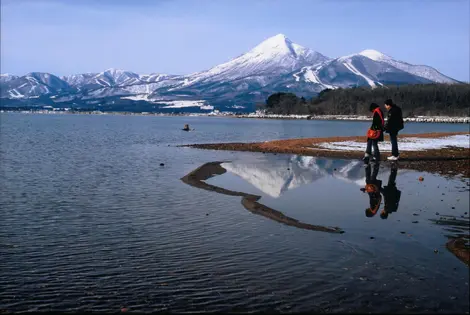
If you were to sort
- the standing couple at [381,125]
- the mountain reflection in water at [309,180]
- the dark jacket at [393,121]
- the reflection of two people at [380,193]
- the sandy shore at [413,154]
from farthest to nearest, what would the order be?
the dark jacket at [393,121], the standing couple at [381,125], the sandy shore at [413,154], the reflection of two people at [380,193], the mountain reflection in water at [309,180]

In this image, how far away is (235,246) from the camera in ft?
37.2

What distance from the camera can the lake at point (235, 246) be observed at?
8.26m

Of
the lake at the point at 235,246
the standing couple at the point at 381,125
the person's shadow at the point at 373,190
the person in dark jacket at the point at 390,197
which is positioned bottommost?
the lake at the point at 235,246

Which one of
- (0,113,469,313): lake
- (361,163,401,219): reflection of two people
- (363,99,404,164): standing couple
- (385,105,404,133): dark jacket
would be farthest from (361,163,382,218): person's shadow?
(385,105,404,133): dark jacket

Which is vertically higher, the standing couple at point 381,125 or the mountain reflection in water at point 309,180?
the standing couple at point 381,125

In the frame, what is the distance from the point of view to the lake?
826 centimetres

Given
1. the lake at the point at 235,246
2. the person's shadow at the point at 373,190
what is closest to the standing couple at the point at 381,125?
the person's shadow at the point at 373,190

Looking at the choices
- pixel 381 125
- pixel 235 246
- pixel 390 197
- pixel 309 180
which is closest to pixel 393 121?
pixel 381 125

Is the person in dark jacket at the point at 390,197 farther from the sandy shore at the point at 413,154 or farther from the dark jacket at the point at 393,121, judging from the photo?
the dark jacket at the point at 393,121

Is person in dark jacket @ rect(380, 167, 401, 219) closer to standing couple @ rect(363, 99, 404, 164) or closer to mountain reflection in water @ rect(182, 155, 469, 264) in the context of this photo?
mountain reflection in water @ rect(182, 155, 469, 264)

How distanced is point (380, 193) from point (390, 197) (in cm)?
84

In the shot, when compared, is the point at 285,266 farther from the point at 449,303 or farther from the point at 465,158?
the point at 465,158

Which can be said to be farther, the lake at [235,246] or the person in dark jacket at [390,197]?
the person in dark jacket at [390,197]

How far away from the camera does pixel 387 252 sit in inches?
405
